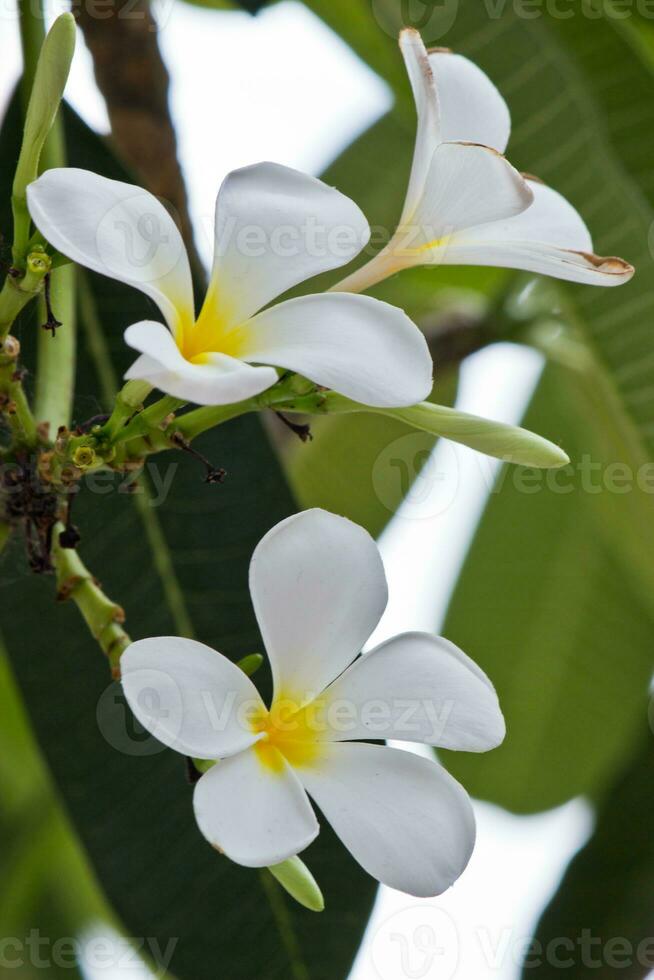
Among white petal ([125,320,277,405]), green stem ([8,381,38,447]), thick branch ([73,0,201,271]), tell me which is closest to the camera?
white petal ([125,320,277,405])

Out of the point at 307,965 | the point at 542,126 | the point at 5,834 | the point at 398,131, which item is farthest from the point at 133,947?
the point at 398,131

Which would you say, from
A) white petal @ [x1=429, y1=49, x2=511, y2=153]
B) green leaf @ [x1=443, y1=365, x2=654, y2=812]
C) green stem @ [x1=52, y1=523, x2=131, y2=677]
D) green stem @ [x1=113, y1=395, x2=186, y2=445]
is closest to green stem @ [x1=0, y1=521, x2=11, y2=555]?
green stem @ [x1=52, y1=523, x2=131, y2=677]

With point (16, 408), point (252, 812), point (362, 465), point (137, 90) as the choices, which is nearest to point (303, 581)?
point (252, 812)

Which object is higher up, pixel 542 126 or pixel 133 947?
pixel 542 126

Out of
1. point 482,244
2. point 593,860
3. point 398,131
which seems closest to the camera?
point 482,244

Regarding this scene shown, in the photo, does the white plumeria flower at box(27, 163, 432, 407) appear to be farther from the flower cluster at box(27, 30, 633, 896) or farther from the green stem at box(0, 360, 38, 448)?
the green stem at box(0, 360, 38, 448)

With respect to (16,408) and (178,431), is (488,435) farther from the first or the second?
(16,408)

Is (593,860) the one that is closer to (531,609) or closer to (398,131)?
(531,609)
